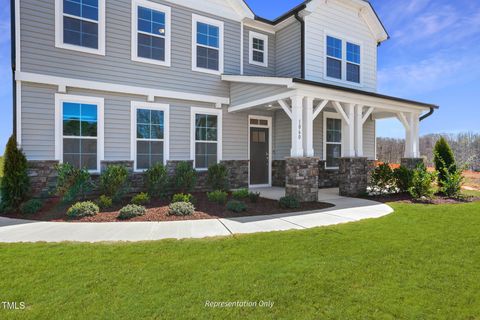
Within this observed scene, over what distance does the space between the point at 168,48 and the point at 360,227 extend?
7684 millimetres

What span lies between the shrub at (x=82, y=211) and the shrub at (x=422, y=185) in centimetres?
900

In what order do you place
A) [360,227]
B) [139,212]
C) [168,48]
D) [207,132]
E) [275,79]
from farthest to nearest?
[207,132] → [168,48] → [275,79] → [139,212] → [360,227]

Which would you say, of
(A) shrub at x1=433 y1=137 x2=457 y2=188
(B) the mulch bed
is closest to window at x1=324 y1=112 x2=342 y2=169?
(A) shrub at x1=433 y1=137 x2=457 y2=188

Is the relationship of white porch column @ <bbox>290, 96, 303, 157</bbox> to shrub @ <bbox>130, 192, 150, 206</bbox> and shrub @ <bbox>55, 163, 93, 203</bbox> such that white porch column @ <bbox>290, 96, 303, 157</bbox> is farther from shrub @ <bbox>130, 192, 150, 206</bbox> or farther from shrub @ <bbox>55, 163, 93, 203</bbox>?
shrub @ <bbox>55, 163, 93, 203</bbox>

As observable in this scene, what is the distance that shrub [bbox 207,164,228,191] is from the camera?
30.5 feet

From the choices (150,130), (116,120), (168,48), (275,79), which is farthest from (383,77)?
(116,120)

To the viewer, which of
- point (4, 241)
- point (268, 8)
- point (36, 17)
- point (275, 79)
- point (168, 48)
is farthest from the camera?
point (268, 8)

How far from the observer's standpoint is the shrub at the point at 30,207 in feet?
21.0

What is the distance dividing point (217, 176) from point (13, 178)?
5276 mm

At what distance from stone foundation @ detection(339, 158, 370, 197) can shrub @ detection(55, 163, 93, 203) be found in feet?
25.2

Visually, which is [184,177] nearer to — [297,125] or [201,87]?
[201,87]

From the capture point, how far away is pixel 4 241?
4.47 metres

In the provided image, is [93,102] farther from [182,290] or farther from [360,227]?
[360,227]

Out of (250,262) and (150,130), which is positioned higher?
(150,130)
